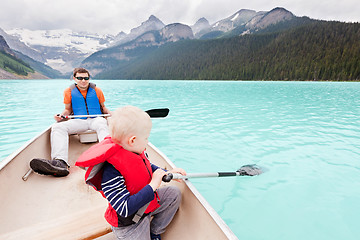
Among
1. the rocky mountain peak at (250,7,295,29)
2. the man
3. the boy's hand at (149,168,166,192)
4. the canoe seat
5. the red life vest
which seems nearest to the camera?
the red life vest

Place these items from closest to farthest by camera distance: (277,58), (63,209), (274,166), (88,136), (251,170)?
1. (63,209)
2. (88,136)
3. (251,170)
4. (274,166)
5. (277,58)

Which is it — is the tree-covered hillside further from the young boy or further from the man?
the young boy

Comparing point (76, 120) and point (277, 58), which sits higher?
point (277, 58)

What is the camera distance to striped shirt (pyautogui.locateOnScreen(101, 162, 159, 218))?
4.89ft

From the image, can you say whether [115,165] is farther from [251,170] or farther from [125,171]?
[251,170]

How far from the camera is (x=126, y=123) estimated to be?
4.71 feet

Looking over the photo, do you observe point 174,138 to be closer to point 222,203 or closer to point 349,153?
point 222,203

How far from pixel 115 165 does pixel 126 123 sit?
13.6 inches

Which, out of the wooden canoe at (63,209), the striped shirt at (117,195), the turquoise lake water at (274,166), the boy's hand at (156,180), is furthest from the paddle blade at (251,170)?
the striped shirt at (117,195)

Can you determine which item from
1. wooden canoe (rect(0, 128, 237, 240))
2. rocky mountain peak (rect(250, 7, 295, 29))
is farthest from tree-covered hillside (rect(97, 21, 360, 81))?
wooden canoe (rect(0, 128, 237, 240))

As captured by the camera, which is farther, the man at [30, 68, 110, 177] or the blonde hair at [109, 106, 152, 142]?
the man at [30, 68, 110, 177]

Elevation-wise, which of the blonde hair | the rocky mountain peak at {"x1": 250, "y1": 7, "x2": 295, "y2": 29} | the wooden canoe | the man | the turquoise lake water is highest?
the rocky mountain peak at {"x1": 250, "y1": 7, "x2": 295, "y2": 29}

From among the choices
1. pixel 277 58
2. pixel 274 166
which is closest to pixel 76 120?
pixel 274 166

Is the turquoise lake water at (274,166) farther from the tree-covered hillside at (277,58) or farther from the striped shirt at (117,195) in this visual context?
the tree-covered hillside at (277,58)
